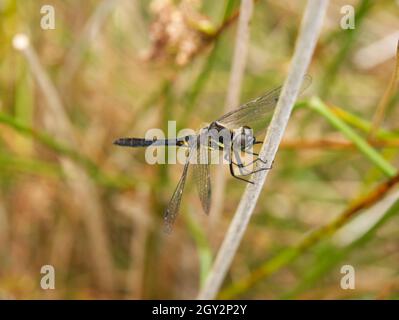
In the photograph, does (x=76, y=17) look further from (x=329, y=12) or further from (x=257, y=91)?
(x=329, y=12)

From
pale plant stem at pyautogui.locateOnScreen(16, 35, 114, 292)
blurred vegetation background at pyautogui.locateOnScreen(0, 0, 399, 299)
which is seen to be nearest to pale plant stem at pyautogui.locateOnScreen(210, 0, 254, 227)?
blurred vegetation background at pyautogui.locateOnScreen(0, 0, 399, 299)

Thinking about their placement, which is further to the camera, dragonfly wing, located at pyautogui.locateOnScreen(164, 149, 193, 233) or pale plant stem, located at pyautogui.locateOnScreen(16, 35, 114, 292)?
pale plant stem, located at pyautogui.locateOnScreen(16, 35, 114, 292)

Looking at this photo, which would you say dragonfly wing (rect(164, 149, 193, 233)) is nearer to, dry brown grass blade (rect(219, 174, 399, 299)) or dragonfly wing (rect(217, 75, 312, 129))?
dragonfly wing (rect(217, 75, 312, 129))

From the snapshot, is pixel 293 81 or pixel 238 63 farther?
pixel 238 63

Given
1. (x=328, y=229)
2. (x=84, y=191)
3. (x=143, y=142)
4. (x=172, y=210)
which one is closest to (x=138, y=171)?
(x=84, y=191)

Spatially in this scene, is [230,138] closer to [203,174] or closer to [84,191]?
[203,174]
